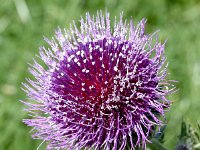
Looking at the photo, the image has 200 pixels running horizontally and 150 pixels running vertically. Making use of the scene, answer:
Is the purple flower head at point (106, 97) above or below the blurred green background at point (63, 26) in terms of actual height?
below

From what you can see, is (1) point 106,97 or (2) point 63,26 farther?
(2) point 63,26

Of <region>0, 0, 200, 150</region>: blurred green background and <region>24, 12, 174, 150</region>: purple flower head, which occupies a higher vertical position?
<region>0, 0, 200, 150</region>: blurred green background

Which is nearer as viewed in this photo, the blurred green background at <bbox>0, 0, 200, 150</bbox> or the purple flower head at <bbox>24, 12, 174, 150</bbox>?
the purple flower head at <bbox>24, 12, 174, 150</bbox>

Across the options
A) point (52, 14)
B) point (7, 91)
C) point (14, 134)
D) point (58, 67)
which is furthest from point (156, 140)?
point (52, 14)

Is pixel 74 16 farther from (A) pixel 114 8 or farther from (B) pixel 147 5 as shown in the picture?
(B) pixel 147 5
